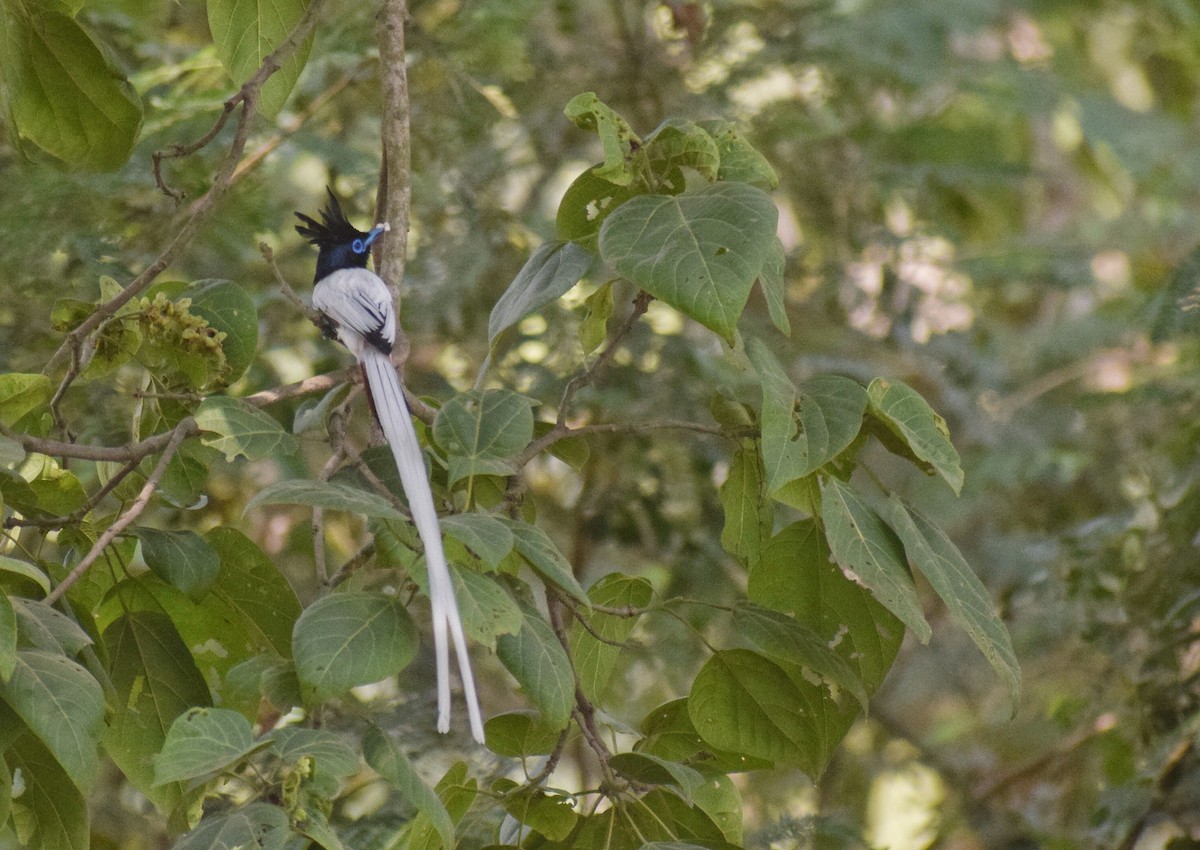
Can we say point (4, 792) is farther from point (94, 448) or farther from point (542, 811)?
point (542, 811)

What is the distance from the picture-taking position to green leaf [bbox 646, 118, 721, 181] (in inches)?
53.2

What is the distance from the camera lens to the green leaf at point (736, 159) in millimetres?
1444

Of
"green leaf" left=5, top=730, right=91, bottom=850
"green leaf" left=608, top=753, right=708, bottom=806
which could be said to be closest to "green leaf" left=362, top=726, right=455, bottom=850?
"green leaf" left=608, top=753, right=708, bottom=806

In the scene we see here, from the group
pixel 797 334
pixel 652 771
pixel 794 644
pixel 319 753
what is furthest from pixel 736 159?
pixel 797 334

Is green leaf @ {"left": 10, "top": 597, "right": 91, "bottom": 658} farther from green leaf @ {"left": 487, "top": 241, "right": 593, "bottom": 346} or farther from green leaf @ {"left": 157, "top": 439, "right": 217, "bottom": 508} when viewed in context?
green leaf @ {"left": 487, "top": 241, "right": 593, "bottom": 346}

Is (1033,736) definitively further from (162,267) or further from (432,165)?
(162,267)

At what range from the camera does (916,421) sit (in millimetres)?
1378

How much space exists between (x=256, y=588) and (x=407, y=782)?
0.47m

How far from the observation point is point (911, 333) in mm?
3504

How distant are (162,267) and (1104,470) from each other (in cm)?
325

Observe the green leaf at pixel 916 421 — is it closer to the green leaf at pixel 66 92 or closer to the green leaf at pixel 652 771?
the green leaf at pixel 652 771

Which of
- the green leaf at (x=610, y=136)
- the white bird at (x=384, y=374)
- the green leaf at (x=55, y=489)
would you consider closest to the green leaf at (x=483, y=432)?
the white bird at (x=384, y=374)

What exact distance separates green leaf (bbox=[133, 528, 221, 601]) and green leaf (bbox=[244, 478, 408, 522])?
0.27m

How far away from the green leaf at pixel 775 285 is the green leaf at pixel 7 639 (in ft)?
2.52
